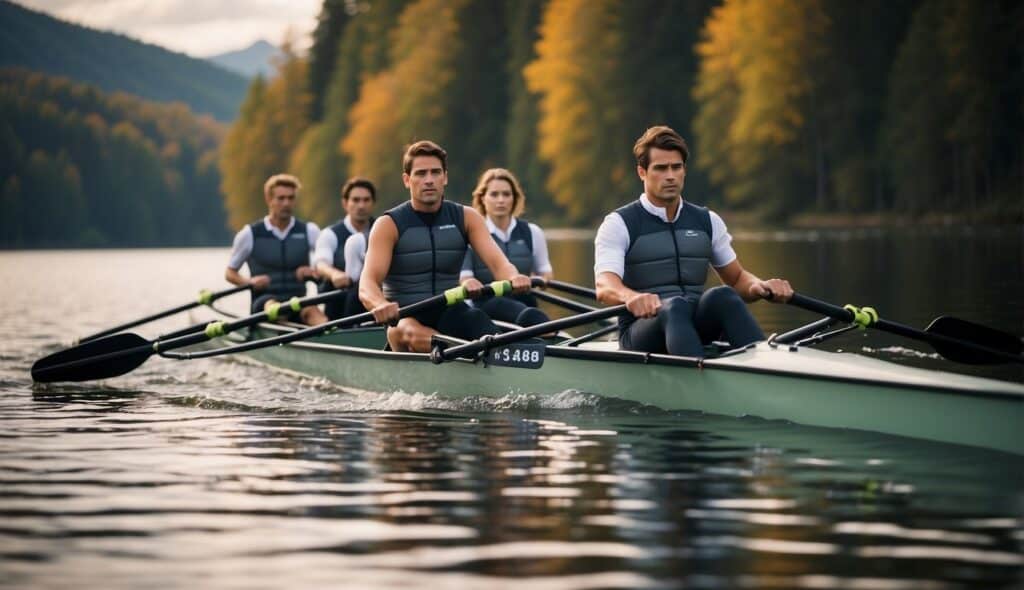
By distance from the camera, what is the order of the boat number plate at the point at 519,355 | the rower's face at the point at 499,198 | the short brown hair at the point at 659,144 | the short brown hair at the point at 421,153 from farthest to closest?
the rower's face at the point at 499,198
the short brown hair at the point at 421,153
the boat number plate at the point at 519,355
the short brown hair at the point at 659,144

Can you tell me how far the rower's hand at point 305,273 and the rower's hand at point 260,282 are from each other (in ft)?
0.92

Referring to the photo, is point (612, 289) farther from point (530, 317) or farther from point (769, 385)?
point (530, 317)

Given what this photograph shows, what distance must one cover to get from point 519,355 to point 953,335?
2495 millimetres

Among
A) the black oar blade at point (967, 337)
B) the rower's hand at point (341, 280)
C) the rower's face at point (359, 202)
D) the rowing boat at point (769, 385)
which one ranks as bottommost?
the rowing boat at point (769, 385)

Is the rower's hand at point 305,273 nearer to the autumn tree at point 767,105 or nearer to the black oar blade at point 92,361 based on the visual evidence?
the black oar blade at point 92,361

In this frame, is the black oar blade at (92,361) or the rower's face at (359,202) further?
the rower's face at (359,202)

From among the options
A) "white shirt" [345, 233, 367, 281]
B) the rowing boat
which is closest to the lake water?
the rowing boat

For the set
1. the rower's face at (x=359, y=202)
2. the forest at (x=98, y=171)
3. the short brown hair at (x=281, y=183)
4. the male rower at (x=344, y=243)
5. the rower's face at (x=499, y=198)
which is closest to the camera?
the rower's face at (x=499, y=198)

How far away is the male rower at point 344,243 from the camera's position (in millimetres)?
12883

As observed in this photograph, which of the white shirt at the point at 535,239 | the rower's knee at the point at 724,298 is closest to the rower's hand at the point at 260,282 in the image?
the white shirt at the point at 535,239

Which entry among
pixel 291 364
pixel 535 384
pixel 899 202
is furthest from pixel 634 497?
pixel 899 202

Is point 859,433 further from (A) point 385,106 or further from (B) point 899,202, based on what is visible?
(A) point 385,106

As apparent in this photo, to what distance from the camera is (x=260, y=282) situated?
14141 mm

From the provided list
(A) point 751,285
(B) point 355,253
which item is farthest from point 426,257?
(B) point 355,253
